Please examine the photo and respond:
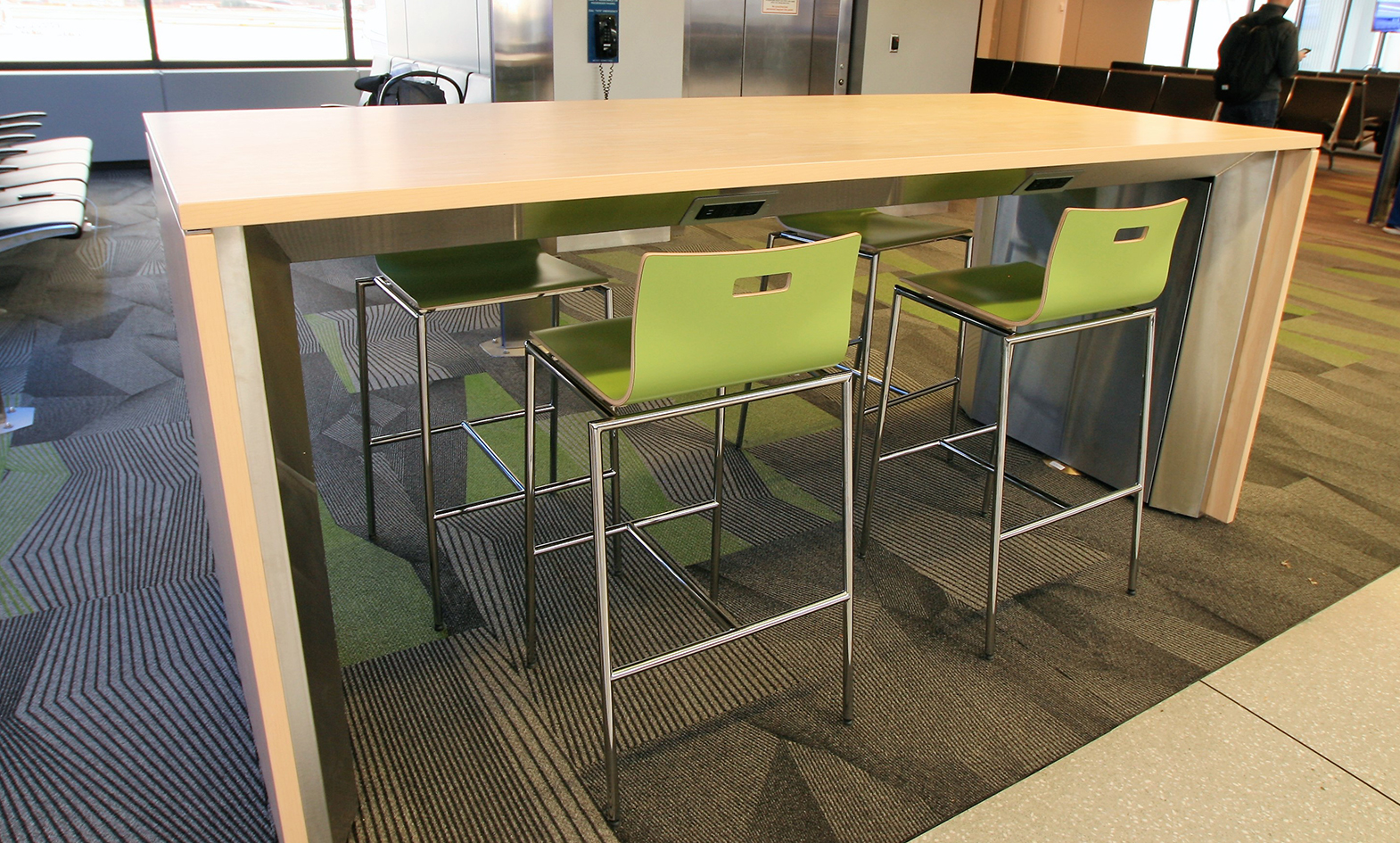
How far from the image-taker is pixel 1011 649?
195 cm

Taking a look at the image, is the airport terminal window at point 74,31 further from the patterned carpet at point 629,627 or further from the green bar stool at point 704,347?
the green bar stool at point 704,347

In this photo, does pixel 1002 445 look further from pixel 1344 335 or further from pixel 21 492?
pixel 1344 335

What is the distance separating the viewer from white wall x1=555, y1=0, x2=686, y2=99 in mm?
4637

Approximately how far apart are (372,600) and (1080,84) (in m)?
8.54

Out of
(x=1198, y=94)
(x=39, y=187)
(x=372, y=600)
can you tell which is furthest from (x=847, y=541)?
(x=1198, y=94)

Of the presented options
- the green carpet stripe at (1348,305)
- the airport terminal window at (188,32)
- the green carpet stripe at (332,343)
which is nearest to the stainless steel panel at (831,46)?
the green carpet stripe at (1348,305)

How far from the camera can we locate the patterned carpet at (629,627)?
1547mm

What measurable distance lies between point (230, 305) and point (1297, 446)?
3114mm

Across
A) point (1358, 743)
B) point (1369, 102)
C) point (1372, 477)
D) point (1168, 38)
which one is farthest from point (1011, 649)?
point (1168, 38)

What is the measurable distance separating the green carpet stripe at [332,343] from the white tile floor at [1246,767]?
2.48m

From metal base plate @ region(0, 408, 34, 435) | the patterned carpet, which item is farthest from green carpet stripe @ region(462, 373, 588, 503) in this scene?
metal base plate @ region(0, 408, 34, 435)

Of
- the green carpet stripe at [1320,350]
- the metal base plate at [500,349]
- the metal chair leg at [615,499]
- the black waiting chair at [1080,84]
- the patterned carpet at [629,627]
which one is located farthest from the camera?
the black waiting chair at [1080,84]

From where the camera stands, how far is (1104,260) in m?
1.83

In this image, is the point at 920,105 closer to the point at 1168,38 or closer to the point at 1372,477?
the point at 1372,477
